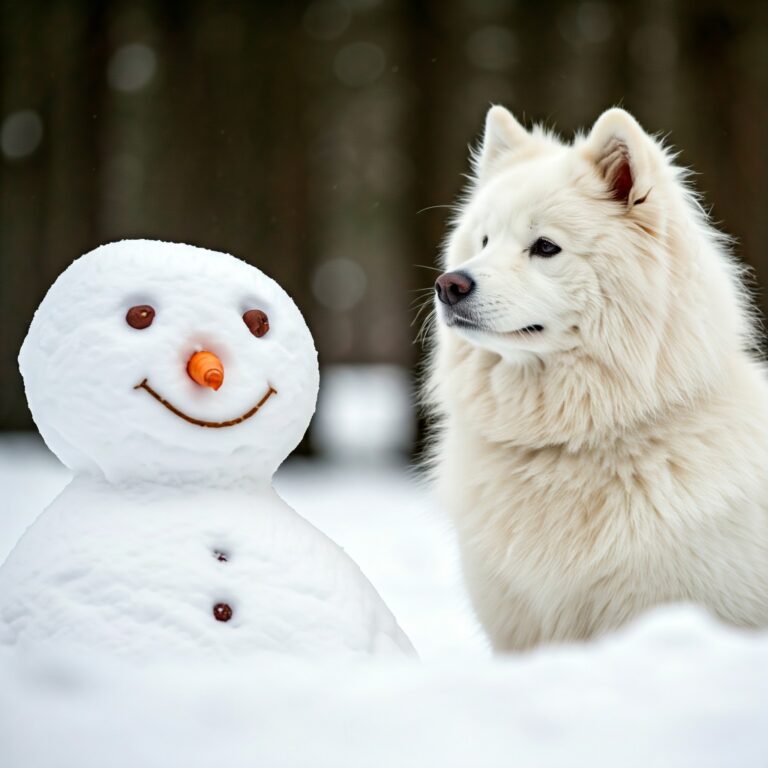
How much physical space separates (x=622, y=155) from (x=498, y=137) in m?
0.75

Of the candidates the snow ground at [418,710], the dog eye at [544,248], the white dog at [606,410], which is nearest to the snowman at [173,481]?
the snow ground at [418,710]

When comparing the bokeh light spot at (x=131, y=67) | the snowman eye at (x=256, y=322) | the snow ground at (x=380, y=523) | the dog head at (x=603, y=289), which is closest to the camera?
the snowman eye at (x=256, y=322)

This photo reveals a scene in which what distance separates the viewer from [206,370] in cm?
231

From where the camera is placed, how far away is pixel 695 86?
292 inches

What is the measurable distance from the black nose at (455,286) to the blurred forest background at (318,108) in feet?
15.1

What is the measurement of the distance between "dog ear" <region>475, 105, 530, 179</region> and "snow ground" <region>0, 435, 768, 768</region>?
7.02 ft

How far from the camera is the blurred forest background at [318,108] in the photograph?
291 inches

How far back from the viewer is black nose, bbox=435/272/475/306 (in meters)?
2.97

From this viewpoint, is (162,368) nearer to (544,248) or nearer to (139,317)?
(139,317)

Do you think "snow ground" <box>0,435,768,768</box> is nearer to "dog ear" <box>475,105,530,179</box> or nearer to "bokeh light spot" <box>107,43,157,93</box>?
"dog ear" <box>475,105,530,179</box>

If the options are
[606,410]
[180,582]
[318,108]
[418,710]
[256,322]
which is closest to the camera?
[418,710]

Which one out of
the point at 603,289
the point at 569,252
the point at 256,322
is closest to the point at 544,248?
the point at 569,252

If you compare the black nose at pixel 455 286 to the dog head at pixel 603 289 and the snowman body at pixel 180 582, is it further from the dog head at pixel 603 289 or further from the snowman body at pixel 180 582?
the snowman body at pixel 180 582

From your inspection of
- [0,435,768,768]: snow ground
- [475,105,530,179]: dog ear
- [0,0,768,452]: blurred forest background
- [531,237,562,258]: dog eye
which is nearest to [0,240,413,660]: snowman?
[0,435,768,768]: snow ground
